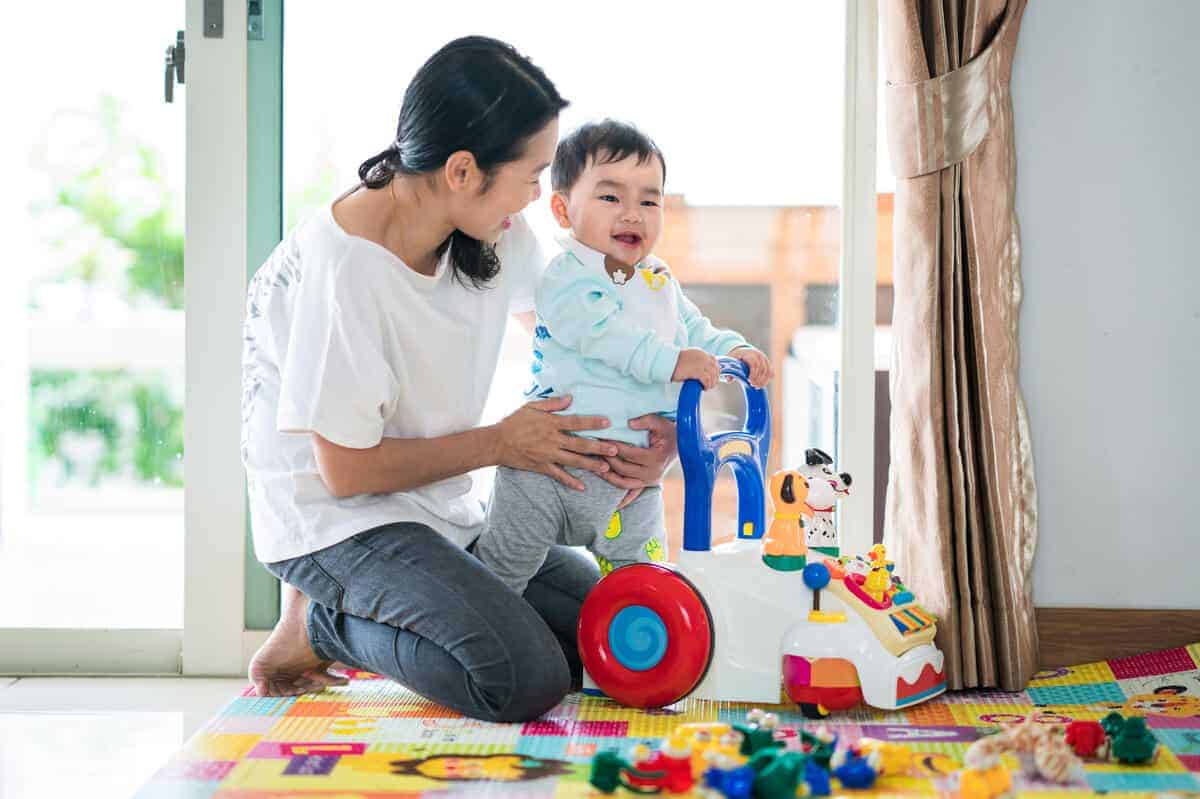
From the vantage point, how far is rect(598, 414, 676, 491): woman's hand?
6.40 ft

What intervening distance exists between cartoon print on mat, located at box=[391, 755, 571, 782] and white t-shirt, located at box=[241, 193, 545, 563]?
1.27ft

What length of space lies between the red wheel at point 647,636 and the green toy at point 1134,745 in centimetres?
56

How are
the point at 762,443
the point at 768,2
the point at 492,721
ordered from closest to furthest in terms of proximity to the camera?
the point at 492,721
the point at 762,443
the point at 768,2

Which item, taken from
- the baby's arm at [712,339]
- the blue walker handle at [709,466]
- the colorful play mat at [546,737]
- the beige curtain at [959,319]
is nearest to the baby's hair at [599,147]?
the baby's arm at [712,339]

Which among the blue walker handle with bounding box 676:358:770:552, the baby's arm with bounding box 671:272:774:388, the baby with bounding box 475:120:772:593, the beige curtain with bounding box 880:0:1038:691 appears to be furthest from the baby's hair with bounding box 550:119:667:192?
the beige curtain with bounding box 880:0:1038:691

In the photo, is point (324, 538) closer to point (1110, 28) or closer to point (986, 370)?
point (986, 370)

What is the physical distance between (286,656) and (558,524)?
0.47 m

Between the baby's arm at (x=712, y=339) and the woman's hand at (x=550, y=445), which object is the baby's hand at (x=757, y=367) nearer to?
the baby's arm at (x=712, y=339)

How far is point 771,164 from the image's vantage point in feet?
7.75

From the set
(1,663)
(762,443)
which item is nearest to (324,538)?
(762,443)

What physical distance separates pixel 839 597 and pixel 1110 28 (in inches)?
42.8

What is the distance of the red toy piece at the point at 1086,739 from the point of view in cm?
169

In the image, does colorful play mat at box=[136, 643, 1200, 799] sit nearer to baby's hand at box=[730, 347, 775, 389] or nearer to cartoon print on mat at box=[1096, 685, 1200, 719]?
cartoon print on mat at box=[1096, 685, 1200, 719]

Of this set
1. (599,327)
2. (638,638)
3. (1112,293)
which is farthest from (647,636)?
(1112,293)
